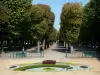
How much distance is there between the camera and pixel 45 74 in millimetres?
27734

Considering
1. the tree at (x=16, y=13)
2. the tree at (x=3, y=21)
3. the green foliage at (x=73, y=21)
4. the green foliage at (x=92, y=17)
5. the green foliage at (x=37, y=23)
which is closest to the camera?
the tree at (x=3, y=21)

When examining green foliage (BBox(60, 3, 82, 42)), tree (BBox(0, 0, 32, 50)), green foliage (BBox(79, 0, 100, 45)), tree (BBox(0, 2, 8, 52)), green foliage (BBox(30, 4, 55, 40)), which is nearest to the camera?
tree (BBox(0, 2, 8, 52))

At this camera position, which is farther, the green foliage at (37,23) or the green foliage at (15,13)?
the green foliage at (37,23)

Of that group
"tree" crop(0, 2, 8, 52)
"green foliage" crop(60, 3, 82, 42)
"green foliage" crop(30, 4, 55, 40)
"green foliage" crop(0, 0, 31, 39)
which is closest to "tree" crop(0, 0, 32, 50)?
"green foliage" crop(0, 0, 31, 39)

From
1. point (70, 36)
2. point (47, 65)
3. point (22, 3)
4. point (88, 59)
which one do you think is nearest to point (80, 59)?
point (88, 59)

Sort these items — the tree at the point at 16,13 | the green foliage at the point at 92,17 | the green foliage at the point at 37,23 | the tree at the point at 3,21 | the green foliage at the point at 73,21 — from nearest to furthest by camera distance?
1. the tree at the point at 3,21
2. the green foliage at the point at 92,17
3. the tree at the point at 16,13
4. the green foliage at the point at 73,21
5. the green foliage at the point at 37,23

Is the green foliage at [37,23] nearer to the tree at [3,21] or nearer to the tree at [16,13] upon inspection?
the tree at [16,13]

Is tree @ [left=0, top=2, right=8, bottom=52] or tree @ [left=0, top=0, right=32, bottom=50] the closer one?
tree @ [left=0, top=2, right=8, bottom=52]

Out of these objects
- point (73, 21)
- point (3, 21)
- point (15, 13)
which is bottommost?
point (3, 21)

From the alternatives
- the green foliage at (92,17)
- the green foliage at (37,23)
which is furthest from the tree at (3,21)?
the green foliage at (92,17)

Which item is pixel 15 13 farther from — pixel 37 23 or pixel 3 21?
pixel 37 23

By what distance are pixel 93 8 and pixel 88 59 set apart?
46.7ft

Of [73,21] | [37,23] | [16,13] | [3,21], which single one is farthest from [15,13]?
[73,21]

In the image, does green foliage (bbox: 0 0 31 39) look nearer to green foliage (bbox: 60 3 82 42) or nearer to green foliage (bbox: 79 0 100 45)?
green foliage (bbox: 60 3 82 42)
